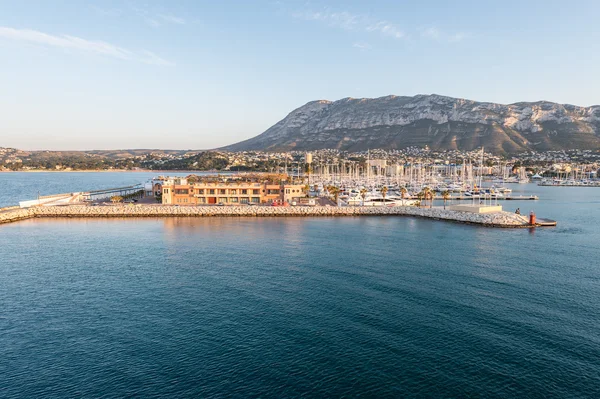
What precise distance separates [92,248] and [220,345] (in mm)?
28845

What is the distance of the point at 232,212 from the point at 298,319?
152ft

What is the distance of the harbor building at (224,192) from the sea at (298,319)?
30732mm

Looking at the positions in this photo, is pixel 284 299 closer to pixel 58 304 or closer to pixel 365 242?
pixel 58 304

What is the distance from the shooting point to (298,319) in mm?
24875

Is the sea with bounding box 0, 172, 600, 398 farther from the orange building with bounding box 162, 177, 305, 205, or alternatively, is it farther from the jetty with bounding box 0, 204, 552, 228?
the orange building with bounding box 162, 177, 305, 205

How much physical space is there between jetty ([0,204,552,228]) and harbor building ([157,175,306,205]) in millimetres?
5283

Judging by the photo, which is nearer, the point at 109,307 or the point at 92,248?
the point at 109,307

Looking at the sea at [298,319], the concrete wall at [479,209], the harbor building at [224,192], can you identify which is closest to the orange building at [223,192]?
the harbor building at [224,192]

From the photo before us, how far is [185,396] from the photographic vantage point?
56.6ft

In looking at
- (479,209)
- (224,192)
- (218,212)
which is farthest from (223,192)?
(479,209)

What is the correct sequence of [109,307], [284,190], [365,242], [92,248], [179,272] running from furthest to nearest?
[284,190], [365,242], [92,248], [179,272], [109,307]

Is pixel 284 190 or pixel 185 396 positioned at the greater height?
pixel 284 190

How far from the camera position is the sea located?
18.3 m

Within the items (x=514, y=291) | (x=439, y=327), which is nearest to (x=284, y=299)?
(x=439, y=327)
